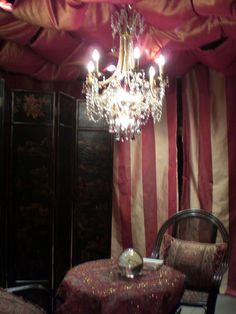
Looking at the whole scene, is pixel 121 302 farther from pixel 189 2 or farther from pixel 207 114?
pixel 207 114

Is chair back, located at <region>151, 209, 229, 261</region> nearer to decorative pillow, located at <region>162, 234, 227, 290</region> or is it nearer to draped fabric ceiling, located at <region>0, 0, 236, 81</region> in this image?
decorative pillow, located at <region>162, 234, 227, 290</region>

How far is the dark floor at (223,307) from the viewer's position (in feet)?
11.2

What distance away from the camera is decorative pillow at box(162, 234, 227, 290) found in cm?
308

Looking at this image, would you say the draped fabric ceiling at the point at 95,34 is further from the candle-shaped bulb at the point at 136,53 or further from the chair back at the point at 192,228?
the chair back at the point at 192,228

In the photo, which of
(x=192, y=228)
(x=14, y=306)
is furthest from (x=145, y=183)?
(x=14, y=306)

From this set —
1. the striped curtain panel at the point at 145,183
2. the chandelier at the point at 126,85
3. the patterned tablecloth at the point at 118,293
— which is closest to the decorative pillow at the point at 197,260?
the patterned tablecloth at the point at 118,293

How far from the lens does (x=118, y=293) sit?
224 centimetres

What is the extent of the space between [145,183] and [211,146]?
31.7 inches

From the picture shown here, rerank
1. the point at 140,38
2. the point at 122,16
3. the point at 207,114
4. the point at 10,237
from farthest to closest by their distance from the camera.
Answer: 1. the point at 207,114
2. the point at 10,237
3. the point at 140,38
4. the point at 122,16

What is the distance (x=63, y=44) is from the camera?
3123mm

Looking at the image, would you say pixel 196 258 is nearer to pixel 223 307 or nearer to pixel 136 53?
pixel 223 307

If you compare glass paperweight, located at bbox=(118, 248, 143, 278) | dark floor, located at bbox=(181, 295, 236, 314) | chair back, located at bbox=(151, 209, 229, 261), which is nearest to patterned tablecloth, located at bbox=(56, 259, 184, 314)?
glass paperweight, located at bbox=(118, 248, 143, 278)

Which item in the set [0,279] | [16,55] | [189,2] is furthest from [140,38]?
[0,279]

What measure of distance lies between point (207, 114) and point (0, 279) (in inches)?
101
